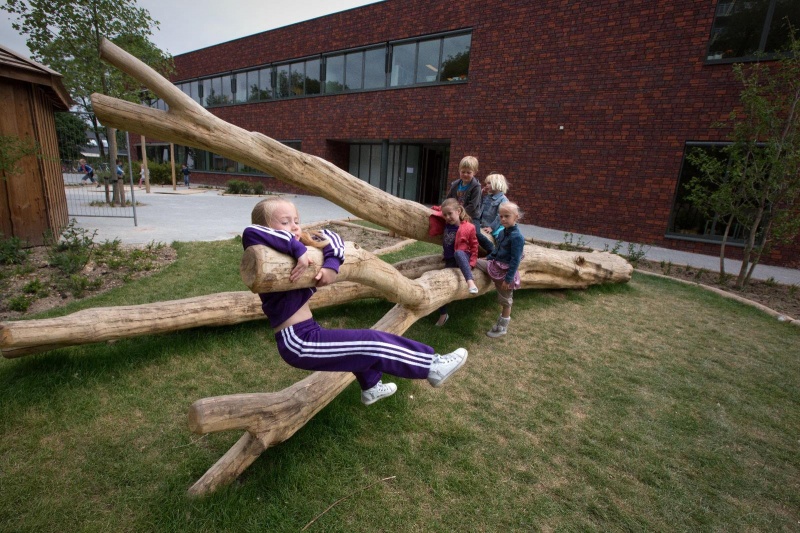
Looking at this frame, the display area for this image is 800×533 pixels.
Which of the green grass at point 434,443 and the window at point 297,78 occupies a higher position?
the window at point 297,78

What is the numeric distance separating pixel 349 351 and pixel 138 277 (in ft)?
15.0

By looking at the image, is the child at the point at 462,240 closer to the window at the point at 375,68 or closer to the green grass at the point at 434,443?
the green grass at the point at 434,443

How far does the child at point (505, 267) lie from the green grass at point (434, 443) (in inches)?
9.6

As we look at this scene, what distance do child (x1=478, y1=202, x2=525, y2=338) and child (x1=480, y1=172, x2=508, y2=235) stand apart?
688 mm

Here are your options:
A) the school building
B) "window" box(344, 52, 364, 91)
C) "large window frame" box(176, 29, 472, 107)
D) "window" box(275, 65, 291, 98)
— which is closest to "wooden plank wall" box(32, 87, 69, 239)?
the school building

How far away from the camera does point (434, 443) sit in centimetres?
260

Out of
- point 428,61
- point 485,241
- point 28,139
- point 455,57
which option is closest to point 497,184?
point 485,241

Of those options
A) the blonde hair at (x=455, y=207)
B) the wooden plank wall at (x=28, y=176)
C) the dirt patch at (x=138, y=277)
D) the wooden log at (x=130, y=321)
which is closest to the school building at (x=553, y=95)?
the dirt patch at (x=138, y=277)

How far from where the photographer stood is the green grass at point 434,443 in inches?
80.6

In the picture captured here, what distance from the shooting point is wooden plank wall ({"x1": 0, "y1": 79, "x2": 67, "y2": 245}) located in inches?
235

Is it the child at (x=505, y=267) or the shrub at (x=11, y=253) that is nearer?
the child at (x=505, y=267)

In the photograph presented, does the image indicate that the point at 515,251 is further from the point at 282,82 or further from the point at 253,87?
the point at 253,87

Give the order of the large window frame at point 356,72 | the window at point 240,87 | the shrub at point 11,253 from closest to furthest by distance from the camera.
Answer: the shrub at point 11,253, the large window frame at point 356,72, the window at point 240,87

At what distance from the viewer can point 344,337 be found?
2105 millimetres
